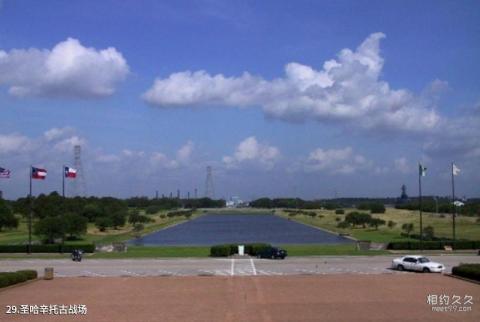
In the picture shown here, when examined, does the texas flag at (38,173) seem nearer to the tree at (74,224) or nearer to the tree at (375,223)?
the tree at (74,224)

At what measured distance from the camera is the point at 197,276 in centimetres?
3991

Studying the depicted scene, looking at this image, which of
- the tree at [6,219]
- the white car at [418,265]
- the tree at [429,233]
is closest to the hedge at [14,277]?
the white car at [418,265]

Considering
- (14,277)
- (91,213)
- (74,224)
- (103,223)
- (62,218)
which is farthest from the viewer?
(91,213)

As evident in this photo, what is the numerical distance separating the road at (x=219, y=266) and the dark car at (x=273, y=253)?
1.15m

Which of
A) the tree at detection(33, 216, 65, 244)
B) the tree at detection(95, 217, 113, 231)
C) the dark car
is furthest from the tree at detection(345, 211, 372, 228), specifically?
the dark car

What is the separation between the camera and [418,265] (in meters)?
43.2

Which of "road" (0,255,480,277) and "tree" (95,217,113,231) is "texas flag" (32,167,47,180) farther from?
"tree" (95,217,113,231)

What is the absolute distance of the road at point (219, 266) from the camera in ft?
141

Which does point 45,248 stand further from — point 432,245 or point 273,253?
point 432,245

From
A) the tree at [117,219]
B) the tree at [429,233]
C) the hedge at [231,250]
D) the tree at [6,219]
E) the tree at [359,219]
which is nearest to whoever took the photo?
the hedge at [231,250]

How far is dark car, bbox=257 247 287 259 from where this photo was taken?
55.4 meters

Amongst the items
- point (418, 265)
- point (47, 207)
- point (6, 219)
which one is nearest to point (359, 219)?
point (47, 207)

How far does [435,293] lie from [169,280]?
603 inches

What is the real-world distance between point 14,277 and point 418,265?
25827mm
